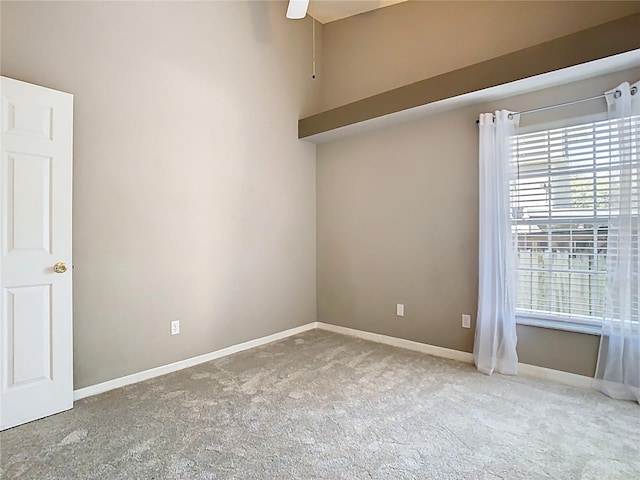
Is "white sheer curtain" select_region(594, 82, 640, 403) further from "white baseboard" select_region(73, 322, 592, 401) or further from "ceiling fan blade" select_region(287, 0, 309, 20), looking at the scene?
"ceiling fan blade" select_region(287, 0, 309, 20)

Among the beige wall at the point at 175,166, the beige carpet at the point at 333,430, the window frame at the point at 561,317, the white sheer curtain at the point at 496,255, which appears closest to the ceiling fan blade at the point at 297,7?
the beige wall at the point at 175,166

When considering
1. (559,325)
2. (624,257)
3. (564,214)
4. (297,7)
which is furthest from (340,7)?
(559,325)

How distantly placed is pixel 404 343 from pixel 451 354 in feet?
1.64

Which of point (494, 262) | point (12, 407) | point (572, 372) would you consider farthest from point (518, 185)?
point (12, 407)

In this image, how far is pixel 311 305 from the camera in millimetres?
4418

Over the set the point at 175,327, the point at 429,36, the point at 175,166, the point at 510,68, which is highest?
the point at 429,36

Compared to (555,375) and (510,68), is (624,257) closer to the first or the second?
(555,375)

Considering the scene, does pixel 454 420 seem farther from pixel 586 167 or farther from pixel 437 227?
pixel 586 167

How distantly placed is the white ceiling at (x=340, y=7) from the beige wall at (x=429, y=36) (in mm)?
63

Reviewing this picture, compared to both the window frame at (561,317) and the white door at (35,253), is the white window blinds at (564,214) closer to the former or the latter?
the window frame at (561,317)

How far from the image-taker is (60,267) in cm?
224

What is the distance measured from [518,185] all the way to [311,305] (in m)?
2.66

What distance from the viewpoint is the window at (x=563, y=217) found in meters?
2.62

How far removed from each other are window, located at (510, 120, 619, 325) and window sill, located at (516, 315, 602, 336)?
3 centimetres
